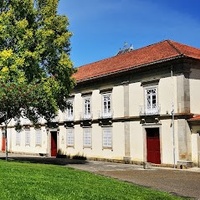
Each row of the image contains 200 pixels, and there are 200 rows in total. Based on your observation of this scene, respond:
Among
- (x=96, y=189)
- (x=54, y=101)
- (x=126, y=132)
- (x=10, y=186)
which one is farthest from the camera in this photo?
(x=126, y=132)

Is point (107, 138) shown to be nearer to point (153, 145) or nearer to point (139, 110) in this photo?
point (139, 110)

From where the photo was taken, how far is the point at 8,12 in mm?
22328

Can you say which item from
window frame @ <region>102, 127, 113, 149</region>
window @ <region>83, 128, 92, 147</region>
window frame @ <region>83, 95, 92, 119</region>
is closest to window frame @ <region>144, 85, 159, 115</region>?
window frame @ <region>102, 127, 113, 149</region>

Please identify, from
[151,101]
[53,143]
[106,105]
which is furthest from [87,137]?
[151,101]

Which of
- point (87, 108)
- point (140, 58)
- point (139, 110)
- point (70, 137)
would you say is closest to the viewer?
point (139, 110)

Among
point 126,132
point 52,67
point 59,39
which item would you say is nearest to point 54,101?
point 52,67

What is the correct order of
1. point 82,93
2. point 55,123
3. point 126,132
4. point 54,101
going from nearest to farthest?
point 54,101, point 126,132, point 82,93, point 55,123

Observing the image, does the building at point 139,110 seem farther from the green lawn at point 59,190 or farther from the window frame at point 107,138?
the green lawn at point 59,190

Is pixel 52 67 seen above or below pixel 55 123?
above

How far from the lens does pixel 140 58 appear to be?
28438 millimetres

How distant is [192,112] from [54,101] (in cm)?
863

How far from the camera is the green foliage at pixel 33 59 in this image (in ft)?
68.8

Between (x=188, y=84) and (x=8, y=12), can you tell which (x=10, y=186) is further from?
(x=188, y=84)

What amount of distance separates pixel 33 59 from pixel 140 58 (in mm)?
9474
